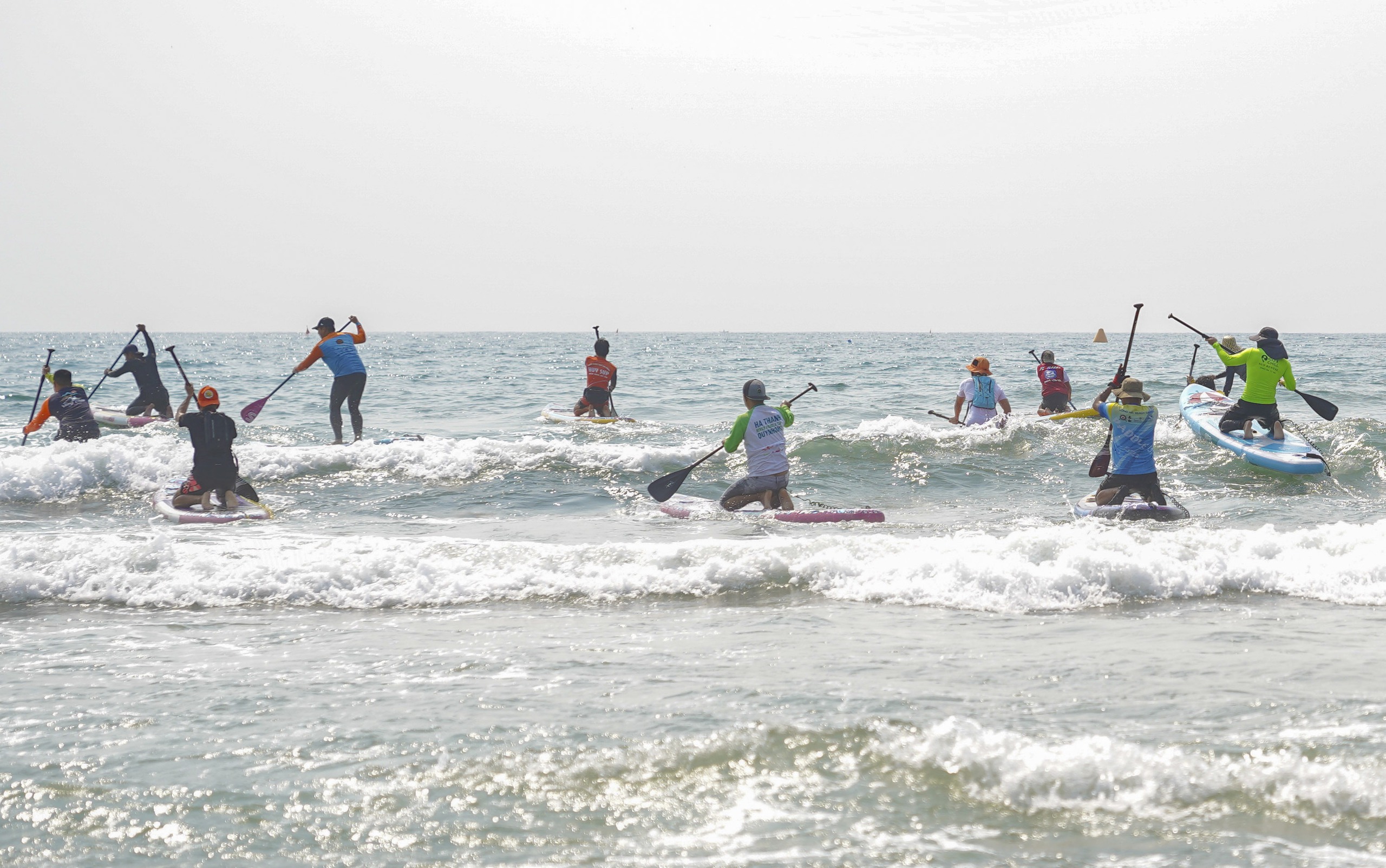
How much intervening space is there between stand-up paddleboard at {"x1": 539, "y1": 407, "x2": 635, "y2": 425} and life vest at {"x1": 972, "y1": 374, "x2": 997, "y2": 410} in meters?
5.98

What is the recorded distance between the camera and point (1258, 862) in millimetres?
3449

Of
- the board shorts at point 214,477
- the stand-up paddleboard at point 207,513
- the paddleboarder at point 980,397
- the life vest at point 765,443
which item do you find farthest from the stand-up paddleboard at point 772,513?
the paddleboarder at point 980,397

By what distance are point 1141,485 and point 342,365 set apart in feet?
33.8

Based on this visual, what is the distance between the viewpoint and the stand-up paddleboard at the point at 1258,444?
12.3 metres

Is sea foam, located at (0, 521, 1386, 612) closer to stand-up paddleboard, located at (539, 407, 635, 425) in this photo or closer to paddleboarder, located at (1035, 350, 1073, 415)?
paddleboarder, located at (1035, 350, 1073, 415)

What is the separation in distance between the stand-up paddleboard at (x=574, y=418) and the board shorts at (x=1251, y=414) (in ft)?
30.6

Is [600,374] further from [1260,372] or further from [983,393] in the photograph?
[1260,372]

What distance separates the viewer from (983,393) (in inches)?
601

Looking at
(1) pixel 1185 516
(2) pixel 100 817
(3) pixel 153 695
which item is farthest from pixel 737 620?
(1) pixel 1185 516

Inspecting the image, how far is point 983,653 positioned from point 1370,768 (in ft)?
6.58

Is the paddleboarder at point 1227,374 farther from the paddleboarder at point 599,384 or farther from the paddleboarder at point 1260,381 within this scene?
the paddleboarder at point 599,384

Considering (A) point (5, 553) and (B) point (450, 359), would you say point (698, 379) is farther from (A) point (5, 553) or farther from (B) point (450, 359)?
(A) point (5, 553)

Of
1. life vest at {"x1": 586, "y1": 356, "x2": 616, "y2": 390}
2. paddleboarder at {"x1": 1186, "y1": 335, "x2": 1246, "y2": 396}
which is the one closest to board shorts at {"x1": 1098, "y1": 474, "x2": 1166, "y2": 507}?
paddleboarder at {"x1": 1186, "y1": 335, "x2": 1246, "y2": 396}

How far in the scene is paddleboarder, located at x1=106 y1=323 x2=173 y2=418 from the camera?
17688mm
